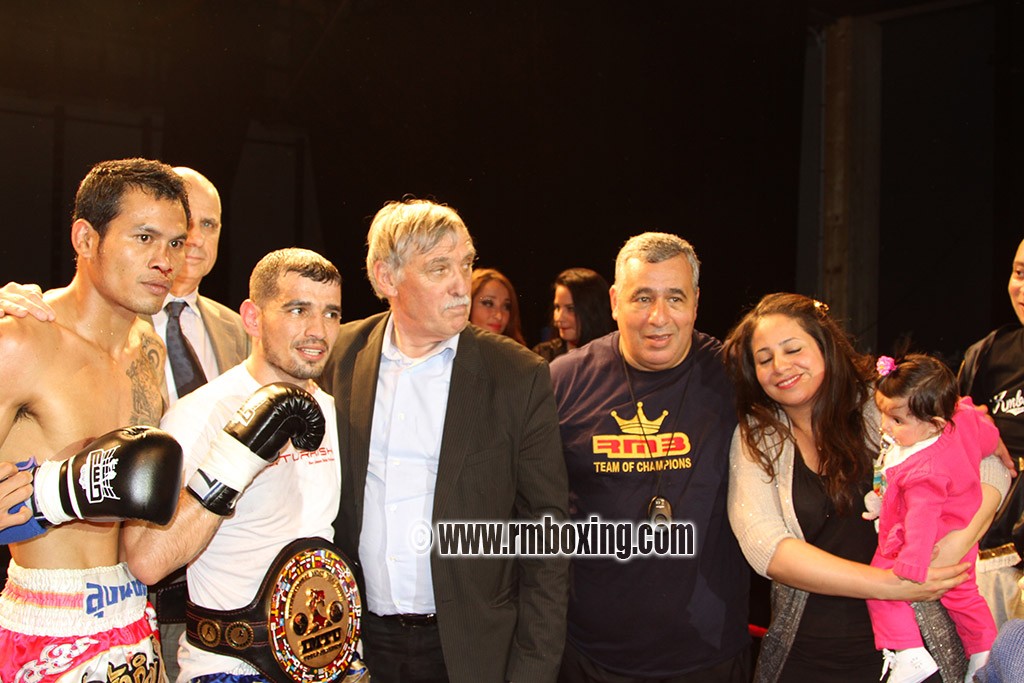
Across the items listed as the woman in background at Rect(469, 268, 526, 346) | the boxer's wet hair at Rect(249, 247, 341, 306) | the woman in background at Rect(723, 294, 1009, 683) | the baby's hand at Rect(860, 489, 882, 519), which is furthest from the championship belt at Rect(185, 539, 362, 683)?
the woman in background at Rect(469, 268, 526, 346)

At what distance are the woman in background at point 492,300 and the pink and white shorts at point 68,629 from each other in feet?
8.29

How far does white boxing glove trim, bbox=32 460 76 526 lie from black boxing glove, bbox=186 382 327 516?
257mm

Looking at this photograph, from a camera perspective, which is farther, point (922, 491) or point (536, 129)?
point (536, 129)

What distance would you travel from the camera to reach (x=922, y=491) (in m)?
2.10

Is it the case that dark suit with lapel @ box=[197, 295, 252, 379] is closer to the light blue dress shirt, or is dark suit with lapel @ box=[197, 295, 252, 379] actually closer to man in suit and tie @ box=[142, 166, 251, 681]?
man in suit and tie @ box=[142, 166, 251, 681]

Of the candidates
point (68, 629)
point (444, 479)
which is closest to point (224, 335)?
point (444, 479)


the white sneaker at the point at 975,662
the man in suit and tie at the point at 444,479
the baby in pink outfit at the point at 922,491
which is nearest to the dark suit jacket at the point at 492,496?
the man in suit and tie at the point at 444,479

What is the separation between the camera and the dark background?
334 cm

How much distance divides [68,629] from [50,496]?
0.34 meters

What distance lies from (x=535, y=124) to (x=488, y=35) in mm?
518

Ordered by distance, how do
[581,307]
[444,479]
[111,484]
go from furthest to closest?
[581,307] → [444,479] → [111,484]

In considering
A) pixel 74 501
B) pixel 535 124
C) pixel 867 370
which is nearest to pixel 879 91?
pixel 535 124

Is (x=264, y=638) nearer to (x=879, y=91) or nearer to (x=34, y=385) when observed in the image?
(x=34, y=385)

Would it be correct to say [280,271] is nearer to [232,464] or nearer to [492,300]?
[232,464]
